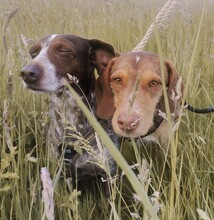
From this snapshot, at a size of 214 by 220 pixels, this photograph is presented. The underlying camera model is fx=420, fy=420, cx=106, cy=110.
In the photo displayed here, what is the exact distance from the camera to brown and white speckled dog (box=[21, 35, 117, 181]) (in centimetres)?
220

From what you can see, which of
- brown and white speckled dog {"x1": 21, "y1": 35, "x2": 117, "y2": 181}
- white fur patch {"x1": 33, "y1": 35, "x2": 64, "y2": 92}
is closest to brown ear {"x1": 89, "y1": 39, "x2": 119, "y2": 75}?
brown and white speckled dog {"x1": 21, "y1": 35, "x2": 117, "y2": 181}

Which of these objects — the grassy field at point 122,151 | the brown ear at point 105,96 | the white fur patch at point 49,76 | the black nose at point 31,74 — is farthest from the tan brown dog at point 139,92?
the black nose at point 31,74

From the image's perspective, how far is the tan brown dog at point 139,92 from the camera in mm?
1859

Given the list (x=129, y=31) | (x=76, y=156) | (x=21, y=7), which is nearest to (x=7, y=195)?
(x=76, y=156)

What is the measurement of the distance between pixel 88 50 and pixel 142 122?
88 cm

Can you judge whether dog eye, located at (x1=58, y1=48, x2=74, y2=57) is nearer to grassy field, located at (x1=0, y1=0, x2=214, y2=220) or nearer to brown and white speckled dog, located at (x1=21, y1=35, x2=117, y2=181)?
brown and white speckled dog, located at (x1=21, y1=35, x2=117, y2=181)

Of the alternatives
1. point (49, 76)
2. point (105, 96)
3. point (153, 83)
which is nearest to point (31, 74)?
point (49, 76)

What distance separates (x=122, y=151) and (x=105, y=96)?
0.35 meters

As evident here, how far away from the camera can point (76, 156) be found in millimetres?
2262

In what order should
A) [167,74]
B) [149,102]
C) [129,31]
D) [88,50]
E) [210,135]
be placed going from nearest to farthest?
[149,102] < [210,135] < [167,74] < [88,50] < [129,31]

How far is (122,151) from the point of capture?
2.37 metres

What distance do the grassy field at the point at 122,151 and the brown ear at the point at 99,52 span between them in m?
0.38

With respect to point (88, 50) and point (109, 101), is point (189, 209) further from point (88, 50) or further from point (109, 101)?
point (88, 50)

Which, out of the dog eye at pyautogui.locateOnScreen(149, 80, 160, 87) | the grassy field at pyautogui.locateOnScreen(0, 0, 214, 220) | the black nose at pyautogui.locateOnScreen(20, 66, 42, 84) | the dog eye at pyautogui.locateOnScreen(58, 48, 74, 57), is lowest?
the grassy field at pyautogui.locateOnScreen(0, 0, 214, 220)
